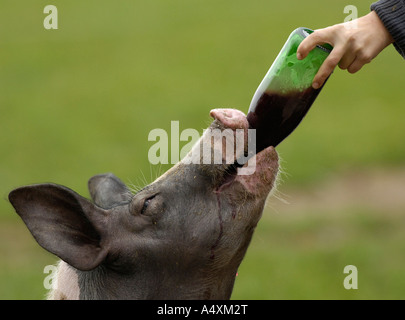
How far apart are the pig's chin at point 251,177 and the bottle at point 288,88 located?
0.84 ft

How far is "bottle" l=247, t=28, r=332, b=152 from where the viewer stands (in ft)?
15.2

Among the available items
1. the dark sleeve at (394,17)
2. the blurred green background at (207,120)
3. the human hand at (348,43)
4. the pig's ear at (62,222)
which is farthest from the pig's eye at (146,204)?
the dark sleeve at (394,17)

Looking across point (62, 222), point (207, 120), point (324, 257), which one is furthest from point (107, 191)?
point (207, 120)

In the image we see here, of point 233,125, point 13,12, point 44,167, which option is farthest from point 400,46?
point 13,12

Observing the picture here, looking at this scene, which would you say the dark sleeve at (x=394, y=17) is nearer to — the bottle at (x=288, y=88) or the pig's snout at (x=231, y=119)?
the bottle at (x=288, y=88)

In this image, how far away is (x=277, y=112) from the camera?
184 inches

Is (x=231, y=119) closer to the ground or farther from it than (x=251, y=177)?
farther from it

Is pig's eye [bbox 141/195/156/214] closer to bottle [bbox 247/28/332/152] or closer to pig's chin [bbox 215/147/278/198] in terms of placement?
pig's chin [bbox 215/147/278/198]

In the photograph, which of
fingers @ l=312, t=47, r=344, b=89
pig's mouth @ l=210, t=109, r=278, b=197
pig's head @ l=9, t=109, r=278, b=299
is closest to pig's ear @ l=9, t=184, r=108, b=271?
pig's head @ l=9, t=109, r=278, b=299

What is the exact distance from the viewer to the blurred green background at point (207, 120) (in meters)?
10.4

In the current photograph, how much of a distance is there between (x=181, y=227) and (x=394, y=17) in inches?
73.5

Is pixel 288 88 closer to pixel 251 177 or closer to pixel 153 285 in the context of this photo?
pixel 251 177

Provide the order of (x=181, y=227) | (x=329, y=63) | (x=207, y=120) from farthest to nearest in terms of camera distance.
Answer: (x=207, y=120) < (x=181, y=227) < (x=329, y=63)
